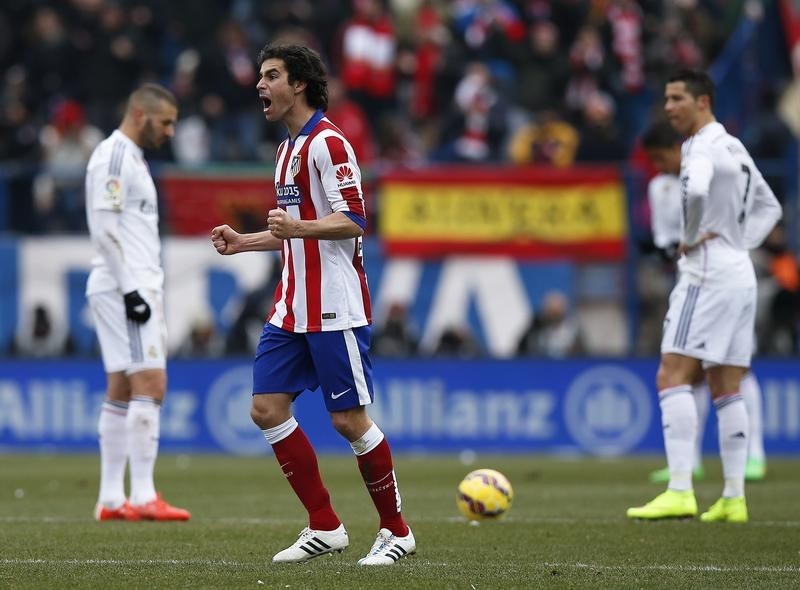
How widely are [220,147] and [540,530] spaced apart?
1290cm

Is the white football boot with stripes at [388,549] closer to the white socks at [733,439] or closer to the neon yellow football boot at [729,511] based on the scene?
the neon yellow football boot at [729,511]

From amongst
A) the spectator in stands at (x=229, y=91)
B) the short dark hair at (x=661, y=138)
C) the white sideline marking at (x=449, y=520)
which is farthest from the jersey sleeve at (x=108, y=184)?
the spectator in stands at (x=229, y=91)

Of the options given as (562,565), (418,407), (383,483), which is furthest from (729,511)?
(418,407)

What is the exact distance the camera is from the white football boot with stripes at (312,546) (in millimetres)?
7863

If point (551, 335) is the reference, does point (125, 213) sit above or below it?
above

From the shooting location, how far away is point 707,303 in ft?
33.2

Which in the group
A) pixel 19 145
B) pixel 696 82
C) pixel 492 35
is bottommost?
pixel 696 82

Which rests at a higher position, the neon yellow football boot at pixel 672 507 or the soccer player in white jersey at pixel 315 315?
the soccer player in white jersey at pixel 315 315

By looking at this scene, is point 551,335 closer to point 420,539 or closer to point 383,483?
point 420,539

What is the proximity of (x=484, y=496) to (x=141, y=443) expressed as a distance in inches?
93.1

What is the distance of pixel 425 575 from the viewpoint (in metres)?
7.40

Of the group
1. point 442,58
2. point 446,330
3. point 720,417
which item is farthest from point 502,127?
point 720,417

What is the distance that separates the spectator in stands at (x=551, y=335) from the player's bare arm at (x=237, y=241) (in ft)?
36.9

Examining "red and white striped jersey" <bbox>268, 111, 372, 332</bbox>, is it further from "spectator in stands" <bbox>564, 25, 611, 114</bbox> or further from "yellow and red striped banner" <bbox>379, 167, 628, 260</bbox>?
"spectator in stands" <bbox>564, 25, 611, 114</bbox>
